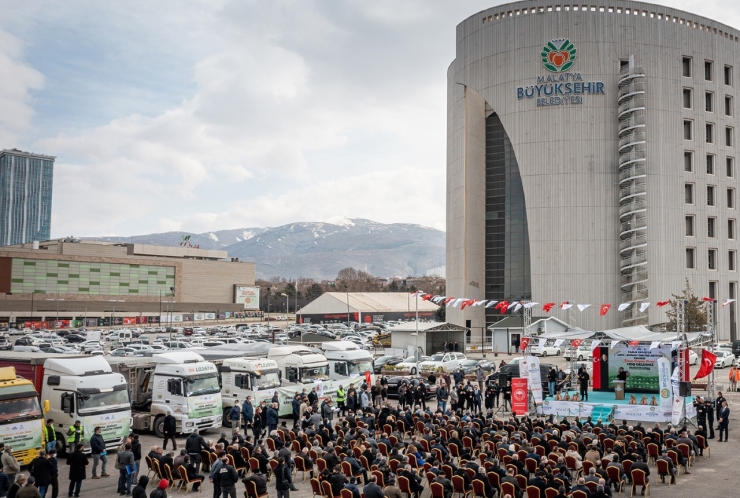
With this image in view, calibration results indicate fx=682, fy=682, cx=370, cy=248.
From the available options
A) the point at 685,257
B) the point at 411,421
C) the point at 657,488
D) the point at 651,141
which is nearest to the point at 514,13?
the point at 651,141

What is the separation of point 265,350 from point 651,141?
47547mm

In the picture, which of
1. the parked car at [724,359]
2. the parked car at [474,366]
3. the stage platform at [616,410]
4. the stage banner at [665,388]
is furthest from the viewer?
the parked car at [724,359]

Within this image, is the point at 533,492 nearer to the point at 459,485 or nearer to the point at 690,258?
the point at 459,485

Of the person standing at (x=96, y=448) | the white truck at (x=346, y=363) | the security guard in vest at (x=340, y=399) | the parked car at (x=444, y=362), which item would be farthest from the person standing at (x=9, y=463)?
the parked car at (x=444, y=362)

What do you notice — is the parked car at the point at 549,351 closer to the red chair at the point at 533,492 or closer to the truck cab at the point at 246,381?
the truck cab at the point at 246,381

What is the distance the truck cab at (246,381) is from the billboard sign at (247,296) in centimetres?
11493

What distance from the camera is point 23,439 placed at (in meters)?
20.2

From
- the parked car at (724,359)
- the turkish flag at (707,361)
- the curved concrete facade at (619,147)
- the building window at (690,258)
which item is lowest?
the parked car at (724,359)

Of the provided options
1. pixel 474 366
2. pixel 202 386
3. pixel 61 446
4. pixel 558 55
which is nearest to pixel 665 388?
pixel 202 386

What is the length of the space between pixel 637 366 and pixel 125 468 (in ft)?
90.1

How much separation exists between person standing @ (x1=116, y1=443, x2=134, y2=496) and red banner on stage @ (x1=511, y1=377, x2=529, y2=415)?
17.2 m

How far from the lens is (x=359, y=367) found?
36.1m

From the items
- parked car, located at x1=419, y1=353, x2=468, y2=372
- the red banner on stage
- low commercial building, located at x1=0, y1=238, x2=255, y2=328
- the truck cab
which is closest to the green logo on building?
parked car, located at x1=419, y1=353, x2=468, y2=372

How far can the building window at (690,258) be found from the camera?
2680 inches
